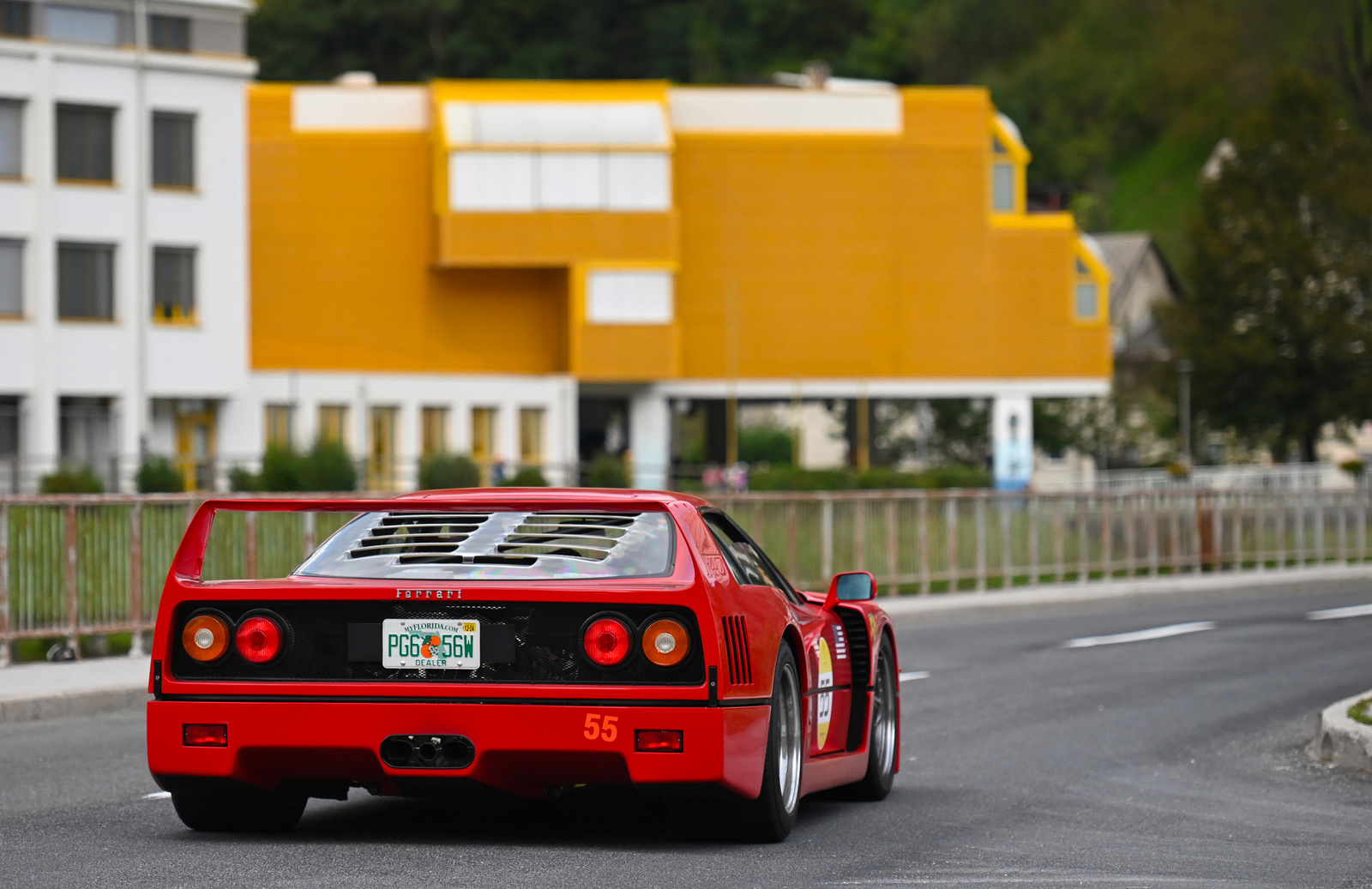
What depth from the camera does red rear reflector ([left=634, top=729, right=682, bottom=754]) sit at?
24.4 feet

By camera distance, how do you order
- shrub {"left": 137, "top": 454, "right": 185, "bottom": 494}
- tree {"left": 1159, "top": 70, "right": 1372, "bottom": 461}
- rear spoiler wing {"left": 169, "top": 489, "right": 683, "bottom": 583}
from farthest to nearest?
tree {"left": 1159, "top": 70, "right": 1372, "bottom": 461} → shrub {"left": 137, "top": 454, "right": 185, "bottom": 494} → rear spoiler wing {"left": 169, "top": 489, "right": 683, "bottom": 583}

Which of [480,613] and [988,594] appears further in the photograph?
[988,594]

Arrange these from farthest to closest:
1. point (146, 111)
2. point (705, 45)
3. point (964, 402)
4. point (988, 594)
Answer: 1. point (705, 45)
2. point (964, 402)
3. point (146, 111)
4. point (988, 594)

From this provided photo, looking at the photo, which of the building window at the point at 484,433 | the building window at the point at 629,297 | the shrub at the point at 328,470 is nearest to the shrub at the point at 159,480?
the shrub at the point at 328,470

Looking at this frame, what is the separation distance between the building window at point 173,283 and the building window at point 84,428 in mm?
2879

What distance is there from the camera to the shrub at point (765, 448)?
11231 centimetres

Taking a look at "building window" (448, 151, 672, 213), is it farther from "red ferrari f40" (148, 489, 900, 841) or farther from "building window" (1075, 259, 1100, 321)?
"red ferrari f40" (148, 489, 900, 841)

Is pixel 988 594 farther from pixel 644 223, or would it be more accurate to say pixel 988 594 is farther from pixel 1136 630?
pixel 644 223

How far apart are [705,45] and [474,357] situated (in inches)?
2299

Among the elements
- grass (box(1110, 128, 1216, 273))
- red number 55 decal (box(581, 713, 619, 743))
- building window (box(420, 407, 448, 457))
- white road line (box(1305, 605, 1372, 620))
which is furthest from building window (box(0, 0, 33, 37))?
grass (box(1110, 128, 1216, 273))

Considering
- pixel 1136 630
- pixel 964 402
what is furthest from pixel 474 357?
pixel 1136 630

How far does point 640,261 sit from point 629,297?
110cm

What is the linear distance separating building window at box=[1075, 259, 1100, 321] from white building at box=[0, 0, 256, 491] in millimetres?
26243

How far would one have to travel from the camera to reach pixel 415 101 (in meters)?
65.2
